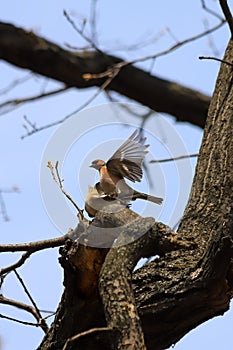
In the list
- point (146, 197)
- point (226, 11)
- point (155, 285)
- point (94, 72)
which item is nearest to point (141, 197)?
point (146, 197)

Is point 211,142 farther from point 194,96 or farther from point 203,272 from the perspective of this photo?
point 194,96

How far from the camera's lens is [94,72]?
159 inches

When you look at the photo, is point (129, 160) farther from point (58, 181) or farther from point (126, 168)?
point (58, 181)

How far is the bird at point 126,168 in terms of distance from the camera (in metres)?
2.26

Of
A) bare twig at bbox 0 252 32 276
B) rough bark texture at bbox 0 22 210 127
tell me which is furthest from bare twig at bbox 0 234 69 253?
rough bark texture at bbox 0 22 210 127

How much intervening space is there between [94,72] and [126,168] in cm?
184

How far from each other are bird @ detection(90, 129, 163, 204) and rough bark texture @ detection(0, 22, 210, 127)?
5.44ft

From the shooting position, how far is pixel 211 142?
2.67m

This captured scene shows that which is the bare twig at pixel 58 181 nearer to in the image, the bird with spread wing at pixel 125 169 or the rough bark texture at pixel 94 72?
the bird with spread wing at pixel 125 169

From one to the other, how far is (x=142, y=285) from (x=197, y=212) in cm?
34

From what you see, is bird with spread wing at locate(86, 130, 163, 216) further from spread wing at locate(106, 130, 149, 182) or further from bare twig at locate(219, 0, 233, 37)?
bare twig at locate(219, 0, 233, 37)

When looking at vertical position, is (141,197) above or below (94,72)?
below

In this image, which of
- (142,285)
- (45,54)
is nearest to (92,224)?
(142,285)

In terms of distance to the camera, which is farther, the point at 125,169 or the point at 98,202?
the point at 125,169
